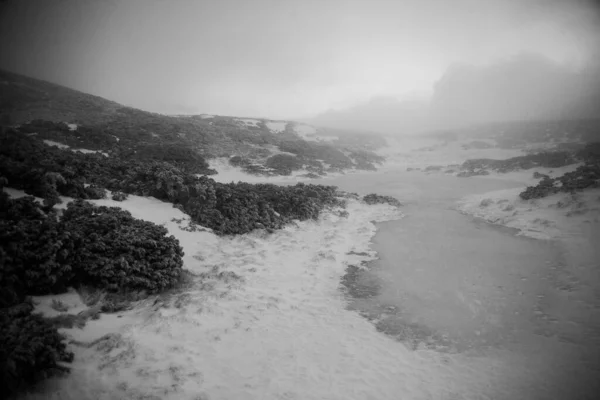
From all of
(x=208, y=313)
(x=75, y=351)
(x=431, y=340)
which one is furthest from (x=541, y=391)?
(x=75, y=351)

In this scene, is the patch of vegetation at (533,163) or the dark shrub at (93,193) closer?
the dark shrub at (93,193)

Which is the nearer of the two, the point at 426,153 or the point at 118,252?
the point at 118,252

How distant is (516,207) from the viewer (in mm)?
13656

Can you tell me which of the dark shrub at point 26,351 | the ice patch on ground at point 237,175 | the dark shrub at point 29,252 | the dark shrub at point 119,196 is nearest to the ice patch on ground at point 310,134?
the ice patch on ground at point 237,175

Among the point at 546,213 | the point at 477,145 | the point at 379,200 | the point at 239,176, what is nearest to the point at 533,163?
the point at 546,213

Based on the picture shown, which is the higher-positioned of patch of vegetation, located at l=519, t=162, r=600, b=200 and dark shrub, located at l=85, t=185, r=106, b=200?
patch of vegetation, located at l=519, t=162, r=600, b=200

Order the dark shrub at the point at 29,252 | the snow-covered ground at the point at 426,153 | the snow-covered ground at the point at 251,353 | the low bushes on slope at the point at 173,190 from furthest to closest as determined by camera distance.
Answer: the snow-covered ground at the point at 426,153 → the low bushes on slope at the point at 173,190 → the dark shrub at the point at 29,252 → the snow-covered ground at the point at 251,353

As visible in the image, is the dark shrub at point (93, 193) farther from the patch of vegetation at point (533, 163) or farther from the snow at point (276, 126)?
the snow at point (276, 126)

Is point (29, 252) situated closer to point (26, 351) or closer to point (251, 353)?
point (26, 351)

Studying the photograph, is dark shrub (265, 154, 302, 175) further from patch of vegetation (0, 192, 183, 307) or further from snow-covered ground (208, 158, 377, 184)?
patch of vegetation (0, 192, 183, 307)

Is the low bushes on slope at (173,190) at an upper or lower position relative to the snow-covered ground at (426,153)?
lower

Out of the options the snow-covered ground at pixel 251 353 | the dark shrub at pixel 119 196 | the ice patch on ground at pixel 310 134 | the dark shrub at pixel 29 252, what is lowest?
the snow-covered ground at pixel 251 353

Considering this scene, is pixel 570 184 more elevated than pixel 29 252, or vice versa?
pixel 570 184

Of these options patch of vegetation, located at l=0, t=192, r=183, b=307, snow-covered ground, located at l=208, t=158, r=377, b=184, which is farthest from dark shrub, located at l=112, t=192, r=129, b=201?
snow-covered ground, located at l=208, t=158, r=377, b=184
